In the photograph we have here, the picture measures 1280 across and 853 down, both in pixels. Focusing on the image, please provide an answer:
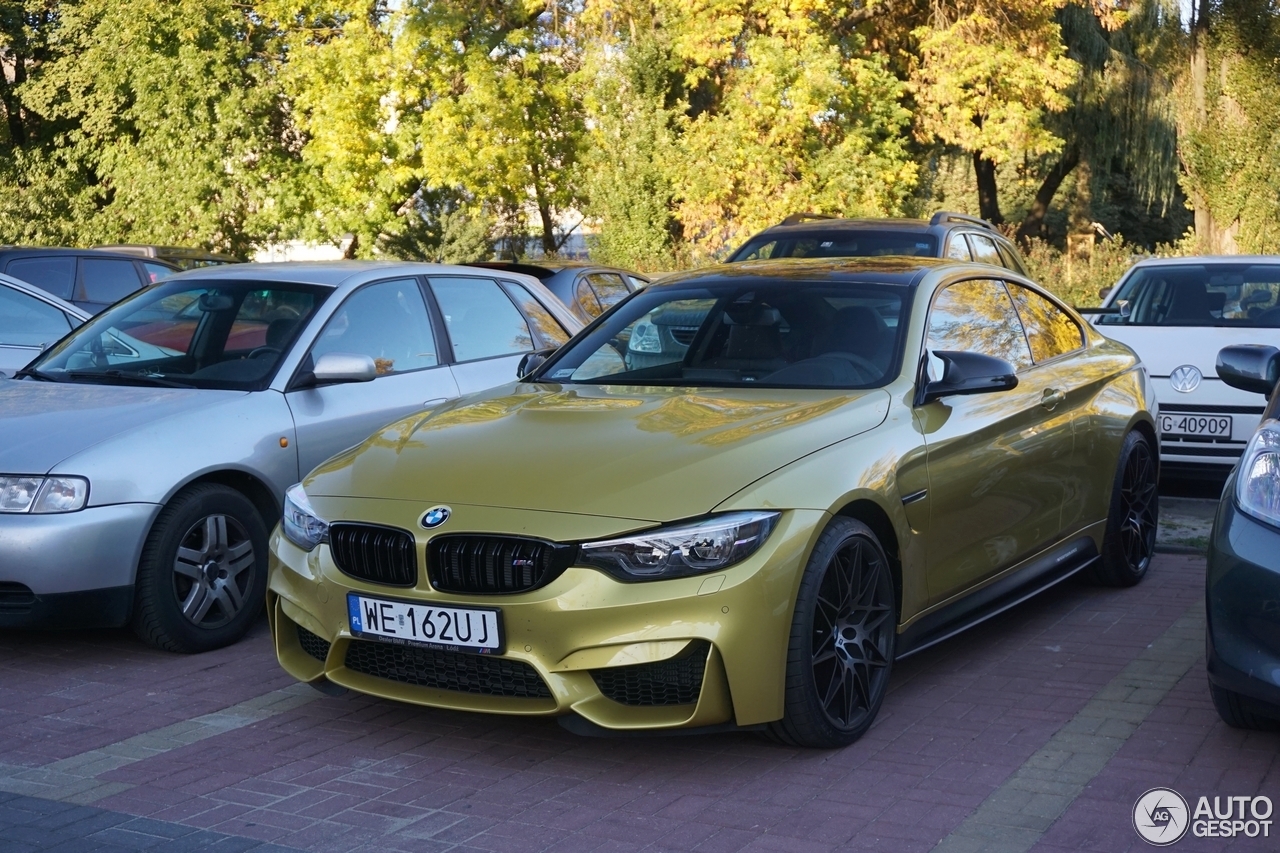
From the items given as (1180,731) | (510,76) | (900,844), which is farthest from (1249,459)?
(510,76)

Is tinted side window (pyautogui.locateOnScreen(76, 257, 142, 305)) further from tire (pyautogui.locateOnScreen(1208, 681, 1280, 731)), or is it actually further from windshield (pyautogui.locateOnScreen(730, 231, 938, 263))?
tire (pyautogui.locateOnScreen(1208, 681, 1280, 731))

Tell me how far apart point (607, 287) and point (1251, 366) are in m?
8.72

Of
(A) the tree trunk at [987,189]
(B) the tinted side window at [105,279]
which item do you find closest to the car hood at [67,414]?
(B) the tinted side window at [105,279]

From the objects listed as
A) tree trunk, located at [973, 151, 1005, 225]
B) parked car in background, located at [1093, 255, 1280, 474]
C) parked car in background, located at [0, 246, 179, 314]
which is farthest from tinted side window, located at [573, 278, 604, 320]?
tree trunk, located at [973, 151, 1005, 225]

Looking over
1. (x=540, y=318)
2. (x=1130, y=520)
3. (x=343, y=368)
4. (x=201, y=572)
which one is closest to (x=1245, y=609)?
(x=1130, y=520)

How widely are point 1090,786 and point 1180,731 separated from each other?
0.69m

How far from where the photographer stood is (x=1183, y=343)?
9.62 m

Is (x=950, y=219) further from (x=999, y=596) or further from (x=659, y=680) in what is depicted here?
(x=659, y=680)

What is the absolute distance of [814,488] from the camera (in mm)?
4461

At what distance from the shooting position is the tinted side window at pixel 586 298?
13016 millimetres

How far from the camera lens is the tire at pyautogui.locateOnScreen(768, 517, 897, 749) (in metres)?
4.36

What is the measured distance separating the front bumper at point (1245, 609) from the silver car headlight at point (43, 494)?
13.2ft

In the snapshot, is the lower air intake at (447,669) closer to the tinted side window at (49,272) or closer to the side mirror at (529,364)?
the side mirror at (529,364)

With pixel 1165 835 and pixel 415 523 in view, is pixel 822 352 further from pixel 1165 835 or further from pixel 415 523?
pixel 1165 835
